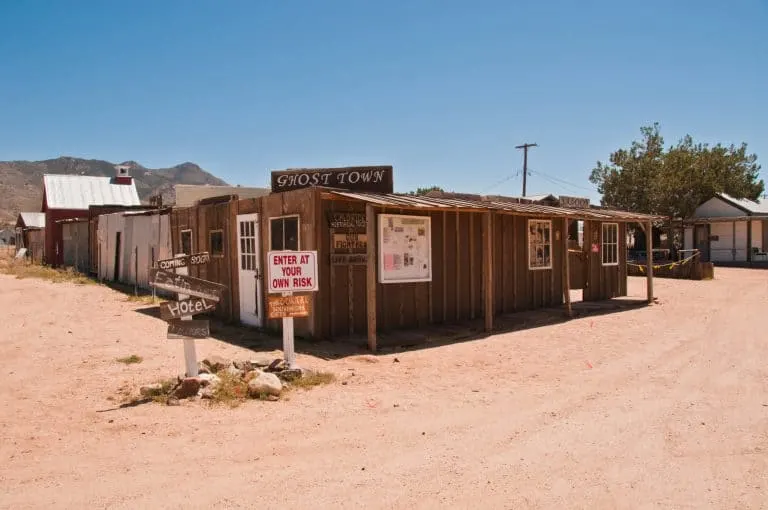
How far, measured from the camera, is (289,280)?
24.0ft

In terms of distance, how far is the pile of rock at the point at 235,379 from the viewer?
628cm

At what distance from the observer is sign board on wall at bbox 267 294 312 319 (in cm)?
711

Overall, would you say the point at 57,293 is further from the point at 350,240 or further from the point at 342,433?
the point at 342,433

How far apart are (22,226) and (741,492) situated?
47554 mm

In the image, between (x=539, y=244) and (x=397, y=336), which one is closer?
(x=397, y=336)

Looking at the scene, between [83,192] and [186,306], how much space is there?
29.3m

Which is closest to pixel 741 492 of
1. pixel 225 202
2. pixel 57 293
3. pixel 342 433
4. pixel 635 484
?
pixel 635 484

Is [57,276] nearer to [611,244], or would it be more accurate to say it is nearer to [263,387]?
[263,387]

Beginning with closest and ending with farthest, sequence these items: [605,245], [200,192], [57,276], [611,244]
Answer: [605,245]
[611,244]
[200,192]
[57,276]

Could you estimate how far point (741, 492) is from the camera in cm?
387

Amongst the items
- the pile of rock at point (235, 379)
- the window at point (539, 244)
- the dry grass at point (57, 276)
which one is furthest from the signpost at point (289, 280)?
the dry grass at point (57, 276)

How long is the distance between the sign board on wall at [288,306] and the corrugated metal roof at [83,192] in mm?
27636

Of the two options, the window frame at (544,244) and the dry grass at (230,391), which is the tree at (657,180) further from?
the dry grass at (230,391)

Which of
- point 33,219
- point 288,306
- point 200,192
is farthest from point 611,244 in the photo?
point 33,219
